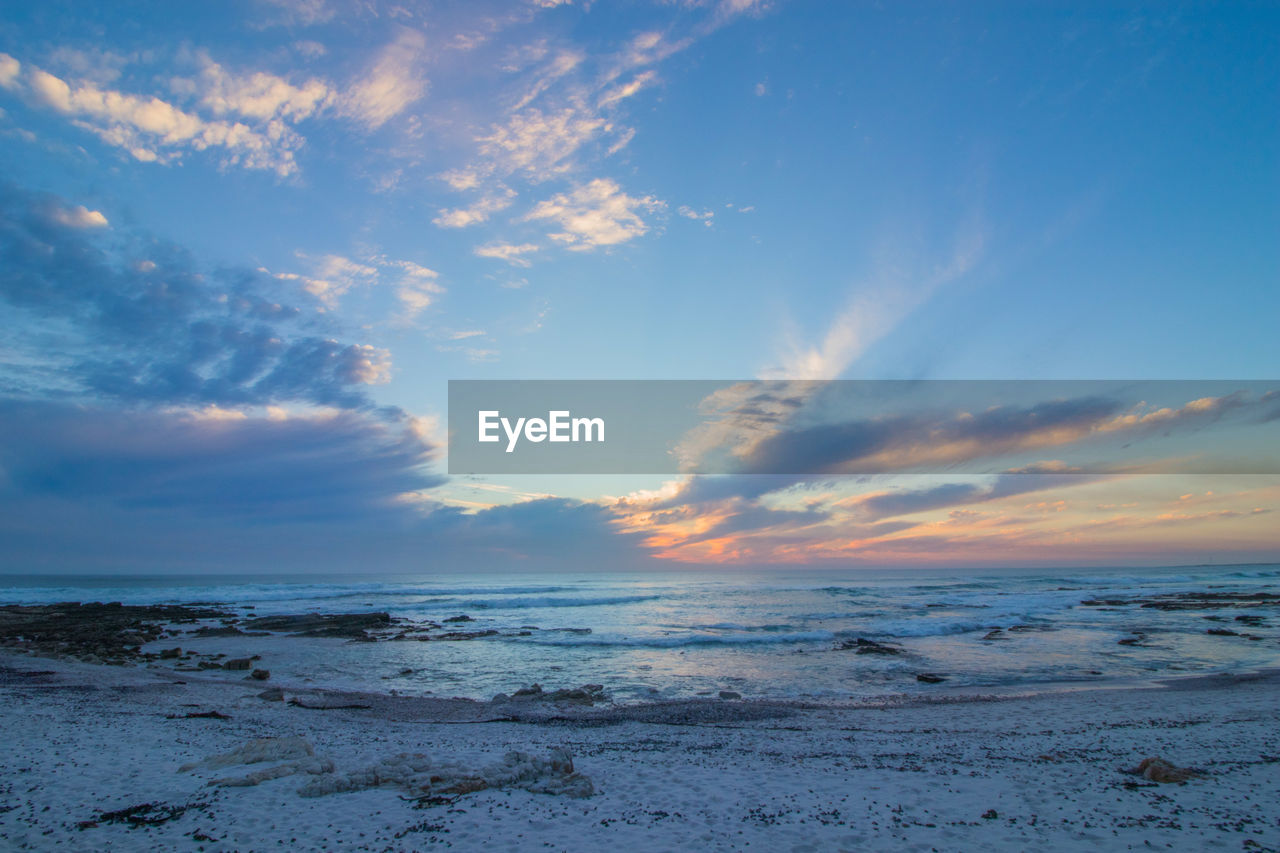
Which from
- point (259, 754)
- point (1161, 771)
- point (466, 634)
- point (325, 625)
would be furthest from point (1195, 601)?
point (325, 625)

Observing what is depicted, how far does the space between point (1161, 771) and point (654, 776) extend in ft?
27.6

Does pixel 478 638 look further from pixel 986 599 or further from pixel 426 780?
pixel 986 599

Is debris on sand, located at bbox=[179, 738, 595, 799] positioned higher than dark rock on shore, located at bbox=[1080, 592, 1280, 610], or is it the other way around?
debris on sand, located at bbox=[179, 738, 595, 799]

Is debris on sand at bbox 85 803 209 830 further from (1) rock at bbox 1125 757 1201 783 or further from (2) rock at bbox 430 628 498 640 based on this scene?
(2) rock at bbox 430 628 498 640

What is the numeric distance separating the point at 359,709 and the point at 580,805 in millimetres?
10829

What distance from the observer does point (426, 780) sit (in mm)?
9797

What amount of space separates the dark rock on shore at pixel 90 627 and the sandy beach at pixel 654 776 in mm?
15096

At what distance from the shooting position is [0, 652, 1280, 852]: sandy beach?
795 centimetres

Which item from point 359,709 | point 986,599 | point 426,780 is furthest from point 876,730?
point 986,599

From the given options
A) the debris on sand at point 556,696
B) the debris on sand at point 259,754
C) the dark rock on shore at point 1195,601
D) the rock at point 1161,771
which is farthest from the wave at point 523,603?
the rock at point 1161,771

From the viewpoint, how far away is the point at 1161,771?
9.83m

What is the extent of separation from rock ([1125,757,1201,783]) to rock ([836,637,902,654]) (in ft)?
59.1

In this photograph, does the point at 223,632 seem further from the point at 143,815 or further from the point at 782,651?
the point at 143,815

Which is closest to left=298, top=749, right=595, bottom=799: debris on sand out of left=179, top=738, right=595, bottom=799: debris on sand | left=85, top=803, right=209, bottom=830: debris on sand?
left=179, top=738, right=595, bottom=799: debris on sand
